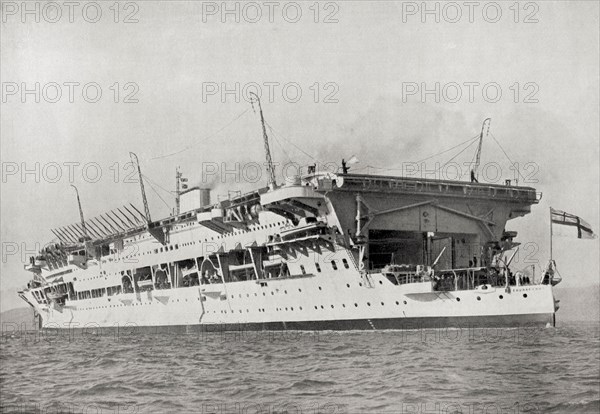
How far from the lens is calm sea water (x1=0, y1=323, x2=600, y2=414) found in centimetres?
1329

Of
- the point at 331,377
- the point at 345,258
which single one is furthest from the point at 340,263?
the point at 331,377

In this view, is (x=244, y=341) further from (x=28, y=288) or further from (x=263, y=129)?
A: (x=28, y=288)

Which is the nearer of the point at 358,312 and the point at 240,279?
the point at 358,312

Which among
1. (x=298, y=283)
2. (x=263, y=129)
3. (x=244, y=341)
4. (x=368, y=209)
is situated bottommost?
(x=244, y=341)

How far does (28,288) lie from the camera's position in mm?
61250

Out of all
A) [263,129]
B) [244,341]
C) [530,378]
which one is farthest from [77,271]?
[530,378]

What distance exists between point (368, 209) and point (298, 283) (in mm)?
4614

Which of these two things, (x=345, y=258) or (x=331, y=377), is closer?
(x=331, y=377)

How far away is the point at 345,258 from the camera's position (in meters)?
28.4

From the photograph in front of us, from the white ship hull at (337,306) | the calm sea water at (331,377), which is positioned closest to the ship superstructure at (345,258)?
the white ship hull at (337,306)

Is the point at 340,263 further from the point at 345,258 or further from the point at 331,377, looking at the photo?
the point at 331,377

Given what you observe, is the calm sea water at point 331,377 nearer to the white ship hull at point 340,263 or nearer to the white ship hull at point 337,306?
the white ship hull at point 337,306

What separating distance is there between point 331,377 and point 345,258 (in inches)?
483

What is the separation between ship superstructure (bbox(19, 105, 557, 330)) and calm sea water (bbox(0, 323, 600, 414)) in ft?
6.96
